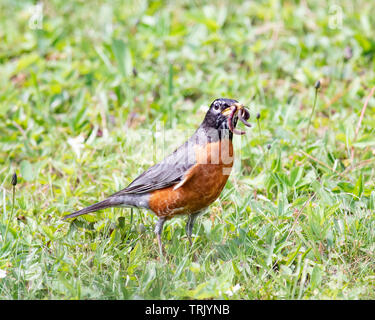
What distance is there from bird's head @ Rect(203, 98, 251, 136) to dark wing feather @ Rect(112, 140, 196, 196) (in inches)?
9.8

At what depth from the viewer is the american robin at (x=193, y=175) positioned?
12.4 ft

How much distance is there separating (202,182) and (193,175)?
8 cm

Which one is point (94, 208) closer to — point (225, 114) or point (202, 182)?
point (202, 182)

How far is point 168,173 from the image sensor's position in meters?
3.99

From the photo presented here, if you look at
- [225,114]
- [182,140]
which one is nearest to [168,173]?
[225,114]

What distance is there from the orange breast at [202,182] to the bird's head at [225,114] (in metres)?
0.12

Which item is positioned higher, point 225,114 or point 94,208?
point 225,114

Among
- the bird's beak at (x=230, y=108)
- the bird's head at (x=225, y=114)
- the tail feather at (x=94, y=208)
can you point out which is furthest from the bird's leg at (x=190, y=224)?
the bird's beak at (x=230, y=108)

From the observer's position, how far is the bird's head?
148 inches

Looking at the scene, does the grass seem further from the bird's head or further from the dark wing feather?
the bird's head

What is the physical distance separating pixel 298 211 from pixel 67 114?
306 centimetres

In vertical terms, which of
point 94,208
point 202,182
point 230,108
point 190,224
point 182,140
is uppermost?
point 230,108

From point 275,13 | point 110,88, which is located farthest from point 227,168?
point 275,13
